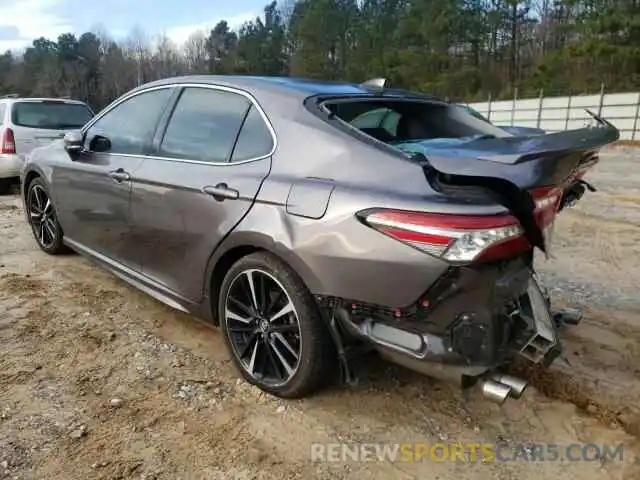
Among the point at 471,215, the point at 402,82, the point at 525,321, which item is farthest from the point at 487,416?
the point at 402,82

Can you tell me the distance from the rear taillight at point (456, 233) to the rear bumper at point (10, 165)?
8.01 m

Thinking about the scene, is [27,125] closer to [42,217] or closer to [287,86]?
[42,217]

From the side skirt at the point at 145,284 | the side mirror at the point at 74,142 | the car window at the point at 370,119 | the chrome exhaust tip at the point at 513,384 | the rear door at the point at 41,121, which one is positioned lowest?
the side skirt at the point at 145,284

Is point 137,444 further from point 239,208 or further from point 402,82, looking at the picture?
point 402,82

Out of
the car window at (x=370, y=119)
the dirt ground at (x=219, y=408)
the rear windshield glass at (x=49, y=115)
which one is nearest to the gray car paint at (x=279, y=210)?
the car window at (x=370, y=119)

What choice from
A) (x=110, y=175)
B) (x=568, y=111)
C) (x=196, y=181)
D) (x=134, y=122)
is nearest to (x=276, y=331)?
(x=196, y=181)

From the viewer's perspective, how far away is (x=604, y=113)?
23.8 meters

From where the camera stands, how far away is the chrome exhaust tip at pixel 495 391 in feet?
7.45

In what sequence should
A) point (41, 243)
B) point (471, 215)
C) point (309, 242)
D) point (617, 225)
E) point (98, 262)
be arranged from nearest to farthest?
1. point (471, 215)
2. point (309, 242)
3. point (98, 262)
4. point (41, 243)
5. point (617, 225)

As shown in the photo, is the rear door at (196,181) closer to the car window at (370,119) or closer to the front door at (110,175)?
the front door at (110,175)

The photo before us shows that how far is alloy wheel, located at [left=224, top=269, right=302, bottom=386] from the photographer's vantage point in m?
2.72

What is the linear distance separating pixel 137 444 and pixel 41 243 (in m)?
3.36

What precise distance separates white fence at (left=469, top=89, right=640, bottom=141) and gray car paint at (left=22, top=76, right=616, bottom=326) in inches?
820

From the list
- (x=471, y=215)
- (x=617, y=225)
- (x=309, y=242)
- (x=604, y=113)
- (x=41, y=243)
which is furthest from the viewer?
(x=604, y=113)
